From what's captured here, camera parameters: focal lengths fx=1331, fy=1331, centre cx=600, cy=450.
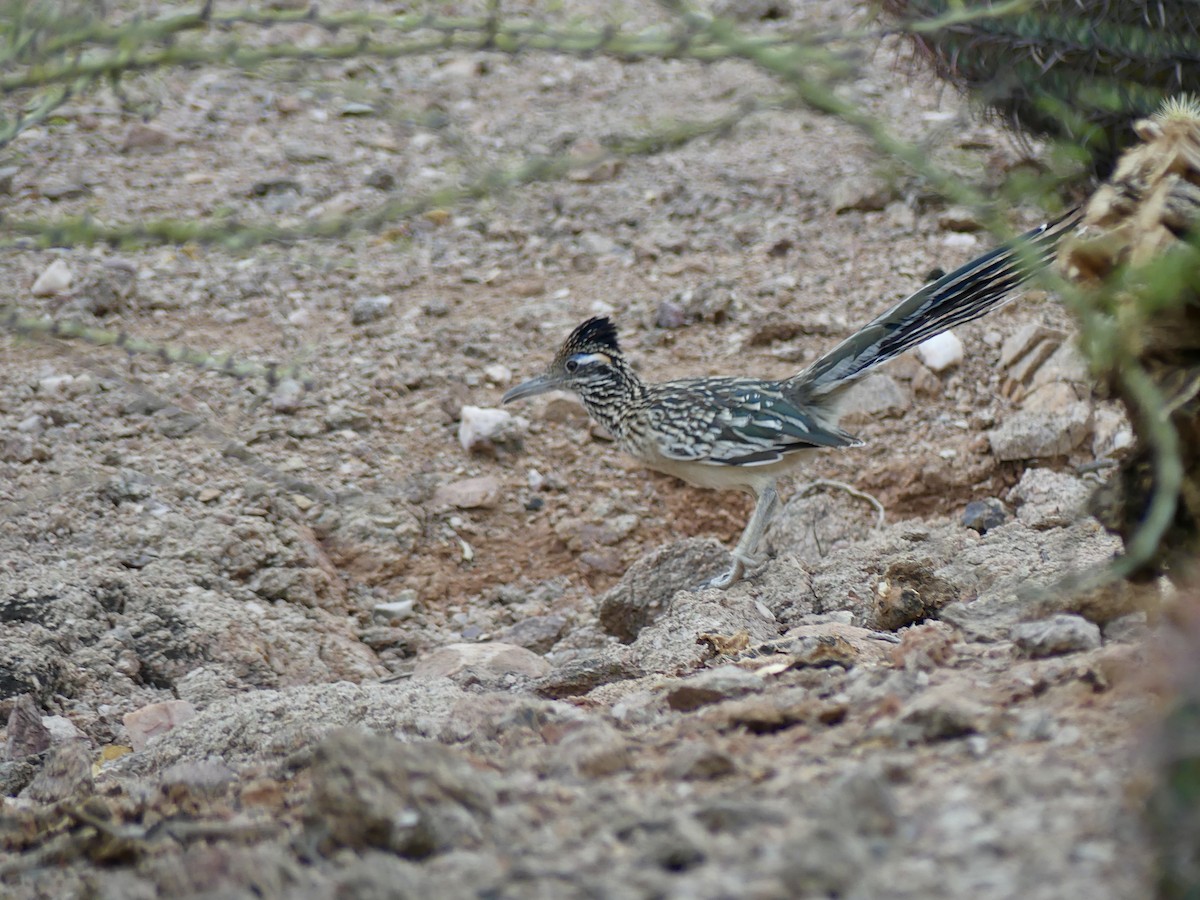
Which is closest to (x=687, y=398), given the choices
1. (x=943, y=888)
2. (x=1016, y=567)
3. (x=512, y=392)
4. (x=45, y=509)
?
(x=512, y=392)

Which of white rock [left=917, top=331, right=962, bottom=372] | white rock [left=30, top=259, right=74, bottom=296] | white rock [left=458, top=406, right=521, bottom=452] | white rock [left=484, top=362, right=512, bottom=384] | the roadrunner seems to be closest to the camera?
the roadrunner

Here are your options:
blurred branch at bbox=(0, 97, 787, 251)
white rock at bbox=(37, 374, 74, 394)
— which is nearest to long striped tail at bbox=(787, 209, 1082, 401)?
blurred branch at bbox=(0, 97, 787, 251)

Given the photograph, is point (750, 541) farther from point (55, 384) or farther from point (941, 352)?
point (55, 384)

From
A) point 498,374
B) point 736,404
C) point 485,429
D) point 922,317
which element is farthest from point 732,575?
point 498,374

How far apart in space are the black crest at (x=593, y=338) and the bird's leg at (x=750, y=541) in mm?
1115

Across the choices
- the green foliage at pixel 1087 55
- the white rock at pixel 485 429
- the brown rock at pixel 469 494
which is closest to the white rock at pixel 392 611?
the brown rock at pixel 469 494

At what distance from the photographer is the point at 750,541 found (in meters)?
5.84

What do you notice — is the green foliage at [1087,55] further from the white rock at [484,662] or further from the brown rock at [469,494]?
the white rock at [484,662]

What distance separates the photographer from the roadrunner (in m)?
5.57

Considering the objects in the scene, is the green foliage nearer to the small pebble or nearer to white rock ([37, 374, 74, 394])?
the small pebble

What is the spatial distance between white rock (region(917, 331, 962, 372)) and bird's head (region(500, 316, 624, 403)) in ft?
5.43

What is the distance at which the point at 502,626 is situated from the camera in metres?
5.87

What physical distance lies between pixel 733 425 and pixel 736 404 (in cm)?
15

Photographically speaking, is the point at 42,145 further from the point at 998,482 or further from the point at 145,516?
the point at 998,482
